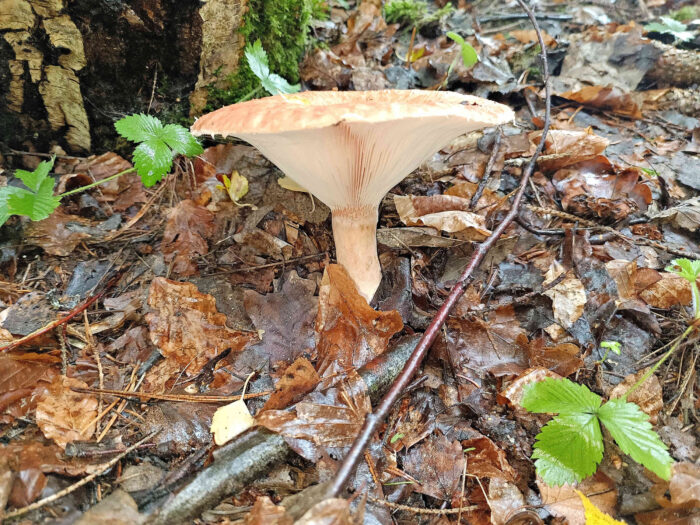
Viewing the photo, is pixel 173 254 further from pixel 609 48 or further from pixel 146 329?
pixel 609 48

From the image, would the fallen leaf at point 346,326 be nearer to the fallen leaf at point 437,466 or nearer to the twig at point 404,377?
the twig at point 404,377

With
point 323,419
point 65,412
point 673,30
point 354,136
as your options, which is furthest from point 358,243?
point 673,30

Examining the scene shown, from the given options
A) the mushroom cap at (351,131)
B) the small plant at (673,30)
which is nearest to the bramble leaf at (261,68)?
the mushroom cap at (351,131)

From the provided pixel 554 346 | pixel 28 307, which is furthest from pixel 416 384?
pixel 28 307

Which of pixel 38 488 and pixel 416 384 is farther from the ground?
pixel 38 488

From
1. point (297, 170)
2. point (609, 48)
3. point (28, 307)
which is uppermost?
point (609, 48)

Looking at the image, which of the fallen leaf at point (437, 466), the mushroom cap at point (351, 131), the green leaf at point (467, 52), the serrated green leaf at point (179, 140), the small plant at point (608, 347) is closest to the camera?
the mushroom cap at point (351, 131)

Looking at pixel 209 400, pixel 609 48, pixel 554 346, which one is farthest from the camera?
pixel 609 48
